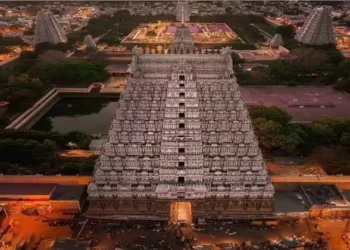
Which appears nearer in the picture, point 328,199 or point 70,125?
point 328,199

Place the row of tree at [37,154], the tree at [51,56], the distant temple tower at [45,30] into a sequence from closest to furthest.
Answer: the row of tree at [37,154], the tree at [51,56], the distant temple tower at [45,30]

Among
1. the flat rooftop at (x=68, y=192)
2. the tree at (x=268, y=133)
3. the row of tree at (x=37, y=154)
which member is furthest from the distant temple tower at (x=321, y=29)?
the flat rooftop at (x=68, y=192)

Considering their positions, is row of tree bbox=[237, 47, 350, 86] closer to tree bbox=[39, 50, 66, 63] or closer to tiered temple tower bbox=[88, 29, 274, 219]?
tree bbox=[39, 50, 66, 63]

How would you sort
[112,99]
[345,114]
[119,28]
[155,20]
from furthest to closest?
1. [155,20]
2. [119,28]
3. [112,99]
4. [345,114]

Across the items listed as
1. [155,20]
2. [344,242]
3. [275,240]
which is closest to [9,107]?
[275,240]

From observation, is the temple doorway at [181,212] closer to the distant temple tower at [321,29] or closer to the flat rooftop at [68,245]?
the flat rooftop at [68,245]

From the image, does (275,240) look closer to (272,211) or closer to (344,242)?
(272,211)

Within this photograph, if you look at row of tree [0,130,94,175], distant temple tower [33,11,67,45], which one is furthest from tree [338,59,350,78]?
distant temple tower [33,11,67,45]
